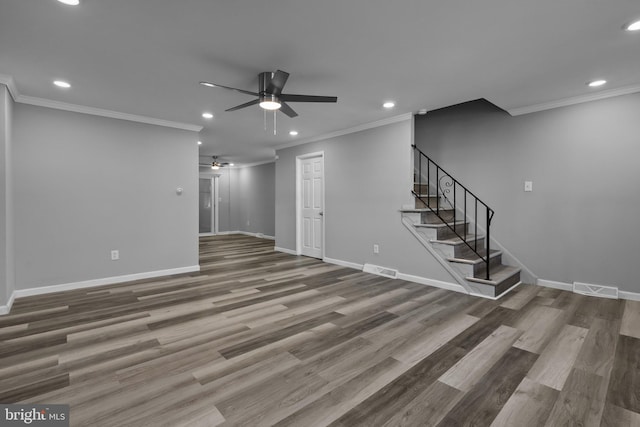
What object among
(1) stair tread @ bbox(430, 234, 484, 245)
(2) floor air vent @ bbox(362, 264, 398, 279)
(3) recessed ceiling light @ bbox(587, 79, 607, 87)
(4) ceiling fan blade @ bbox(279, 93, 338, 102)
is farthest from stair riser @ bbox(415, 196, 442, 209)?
Answer: (4) ceiling fan blade @ bbox(279, 93, 338, 102)

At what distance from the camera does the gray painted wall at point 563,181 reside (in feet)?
11.6


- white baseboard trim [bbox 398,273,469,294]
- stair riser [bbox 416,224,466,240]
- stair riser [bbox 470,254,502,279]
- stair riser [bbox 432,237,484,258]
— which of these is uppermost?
stair riser [bbox 416,224,466,240]

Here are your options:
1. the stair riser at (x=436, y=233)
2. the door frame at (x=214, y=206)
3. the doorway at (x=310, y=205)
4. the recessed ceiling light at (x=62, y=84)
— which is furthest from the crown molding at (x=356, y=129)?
the door frame at (x=214, y=206)

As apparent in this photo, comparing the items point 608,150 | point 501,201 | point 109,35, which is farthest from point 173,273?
point 608,150

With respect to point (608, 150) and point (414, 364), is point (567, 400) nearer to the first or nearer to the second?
point (414, 364)

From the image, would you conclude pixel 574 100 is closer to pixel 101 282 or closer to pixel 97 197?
pixel 97 197

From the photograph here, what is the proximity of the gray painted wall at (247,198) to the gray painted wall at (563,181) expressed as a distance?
6.01 m

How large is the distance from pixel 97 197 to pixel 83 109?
1.20 metres

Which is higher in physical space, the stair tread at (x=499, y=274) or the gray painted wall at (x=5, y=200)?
the gray painted wall at (x=5, y=200)

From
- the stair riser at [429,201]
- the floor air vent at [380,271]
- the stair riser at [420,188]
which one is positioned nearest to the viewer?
the floor air vent at [380,271]

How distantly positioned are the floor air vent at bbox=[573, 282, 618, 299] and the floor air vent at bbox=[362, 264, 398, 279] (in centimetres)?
228

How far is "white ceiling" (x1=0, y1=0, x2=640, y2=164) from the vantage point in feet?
6.66

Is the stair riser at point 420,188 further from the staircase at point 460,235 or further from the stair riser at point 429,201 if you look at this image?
the stair riser at point 429,201

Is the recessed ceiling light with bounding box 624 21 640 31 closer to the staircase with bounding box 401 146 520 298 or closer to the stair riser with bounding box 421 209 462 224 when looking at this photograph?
the staircase with bounding box 401 146 520 298
